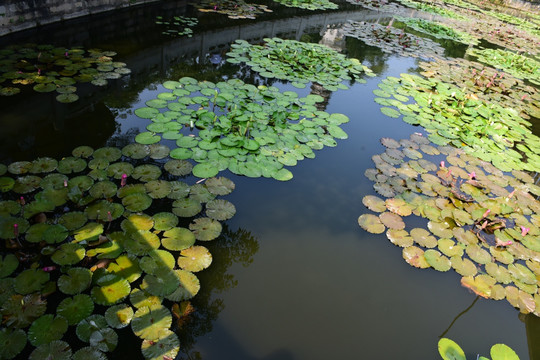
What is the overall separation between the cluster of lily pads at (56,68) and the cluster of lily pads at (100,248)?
1.68m

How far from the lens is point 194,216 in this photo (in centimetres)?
281

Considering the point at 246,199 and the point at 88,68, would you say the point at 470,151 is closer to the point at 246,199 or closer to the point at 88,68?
the point at 246,199

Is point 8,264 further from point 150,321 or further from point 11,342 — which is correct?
point 150,321

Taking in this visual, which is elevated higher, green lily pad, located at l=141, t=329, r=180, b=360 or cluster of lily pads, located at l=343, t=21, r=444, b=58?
cluster of lily pads, located at l=343, t=21, r=444, b=58

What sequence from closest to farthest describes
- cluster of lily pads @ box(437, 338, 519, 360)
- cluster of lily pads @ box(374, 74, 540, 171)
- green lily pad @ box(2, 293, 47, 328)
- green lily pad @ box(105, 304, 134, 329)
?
green lily pad @ box(2, 293, 47, 328) < green lily pad @ box(105, 304, 134, 329) < cluster of lily pads @ box(437, 338, 519, 360) < cluster of lily pads @ box(374, 74, 540, 171)

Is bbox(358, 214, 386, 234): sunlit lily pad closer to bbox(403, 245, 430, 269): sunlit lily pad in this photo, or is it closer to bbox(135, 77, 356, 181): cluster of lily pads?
bbox(403, 245, 430, 269): sunlit lily pad

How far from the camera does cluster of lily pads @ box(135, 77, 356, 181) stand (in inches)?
139

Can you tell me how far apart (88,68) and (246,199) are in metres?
3.68

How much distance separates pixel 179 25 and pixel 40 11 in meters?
2.70

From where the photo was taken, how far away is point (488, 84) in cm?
692

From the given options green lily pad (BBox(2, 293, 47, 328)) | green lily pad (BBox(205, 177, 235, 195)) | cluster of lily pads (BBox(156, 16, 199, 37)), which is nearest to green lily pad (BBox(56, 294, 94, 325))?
green lily pad (BBox(2, 293, 47, 328))

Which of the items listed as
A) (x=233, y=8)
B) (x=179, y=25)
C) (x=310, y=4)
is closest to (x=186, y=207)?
(x=179, y=25)

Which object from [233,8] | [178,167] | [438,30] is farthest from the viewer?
[438,30]

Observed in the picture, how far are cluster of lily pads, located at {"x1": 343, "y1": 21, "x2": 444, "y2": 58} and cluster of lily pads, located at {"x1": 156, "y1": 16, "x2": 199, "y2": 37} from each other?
4822 mm
